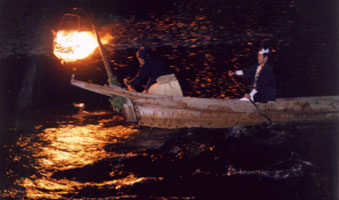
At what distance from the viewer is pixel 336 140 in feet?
28.6

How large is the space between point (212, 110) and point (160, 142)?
1.50 m

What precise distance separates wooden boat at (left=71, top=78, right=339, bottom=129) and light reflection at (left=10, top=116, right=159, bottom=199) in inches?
47.8

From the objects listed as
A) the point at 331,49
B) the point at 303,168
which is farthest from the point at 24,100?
the point at 331,49

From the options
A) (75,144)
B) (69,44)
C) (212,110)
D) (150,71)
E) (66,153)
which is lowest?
(66,153)

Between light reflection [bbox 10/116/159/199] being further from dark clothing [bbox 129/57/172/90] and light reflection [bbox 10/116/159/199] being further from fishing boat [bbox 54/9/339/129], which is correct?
dark clothing [bbox 129/57/172/90]

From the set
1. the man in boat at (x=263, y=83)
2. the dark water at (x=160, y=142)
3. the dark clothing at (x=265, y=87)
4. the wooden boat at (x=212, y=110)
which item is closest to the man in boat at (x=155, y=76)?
the wooden boat at (x=212, y=110)

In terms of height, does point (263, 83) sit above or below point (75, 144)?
above

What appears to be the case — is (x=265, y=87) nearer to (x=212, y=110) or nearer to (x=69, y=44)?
(x=212, y=110)

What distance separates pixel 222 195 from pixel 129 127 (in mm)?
4291

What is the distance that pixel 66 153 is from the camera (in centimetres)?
864

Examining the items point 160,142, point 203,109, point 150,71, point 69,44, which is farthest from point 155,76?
point 69,44

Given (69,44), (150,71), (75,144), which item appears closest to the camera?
(69,44)

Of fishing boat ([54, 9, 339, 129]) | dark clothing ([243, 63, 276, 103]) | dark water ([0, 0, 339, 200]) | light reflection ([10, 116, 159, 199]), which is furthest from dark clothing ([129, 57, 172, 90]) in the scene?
dark clothing ([243, 63, 276, 103])

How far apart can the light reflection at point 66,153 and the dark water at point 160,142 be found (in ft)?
0.09
